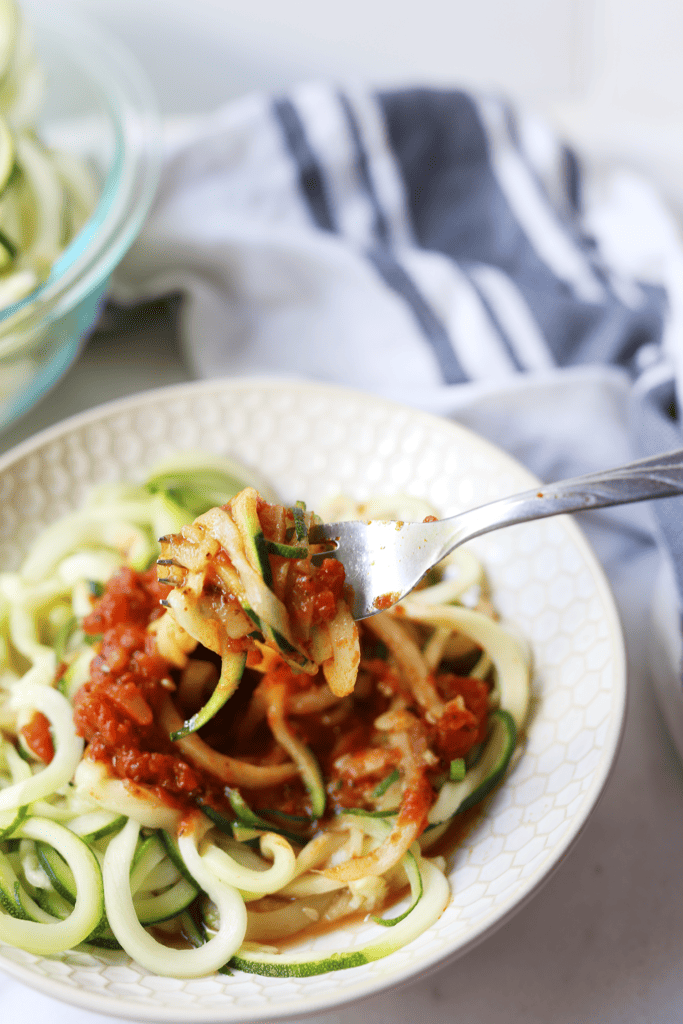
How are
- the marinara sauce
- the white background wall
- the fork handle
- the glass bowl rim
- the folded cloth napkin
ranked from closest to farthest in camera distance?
the fork handle, the marinara sauce, the glass bowl rim, the folded cloth napkin, the white background wall

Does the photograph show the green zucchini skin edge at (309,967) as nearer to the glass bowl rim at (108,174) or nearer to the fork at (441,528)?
the fork at (441,528)

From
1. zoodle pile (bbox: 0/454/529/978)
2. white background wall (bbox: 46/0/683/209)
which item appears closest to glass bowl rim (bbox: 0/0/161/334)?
white background wall (bbox: 46/0/683/209)

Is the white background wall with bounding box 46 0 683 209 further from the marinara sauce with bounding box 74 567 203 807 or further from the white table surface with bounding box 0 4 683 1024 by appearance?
the marinara sauce with bounding box 74 567 203 807

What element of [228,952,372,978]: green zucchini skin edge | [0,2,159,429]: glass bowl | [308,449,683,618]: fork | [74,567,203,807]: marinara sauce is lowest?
[228,952,372,978]: green zucchini skin edge

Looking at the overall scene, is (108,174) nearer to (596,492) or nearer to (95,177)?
(95,177)

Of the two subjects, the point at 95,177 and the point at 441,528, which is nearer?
the point at 441,528

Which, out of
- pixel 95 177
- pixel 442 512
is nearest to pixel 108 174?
pixel 95 177

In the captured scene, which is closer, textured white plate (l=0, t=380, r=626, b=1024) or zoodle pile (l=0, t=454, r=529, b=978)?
textured white plate (l=0, t=380, r=626, b=1024)
